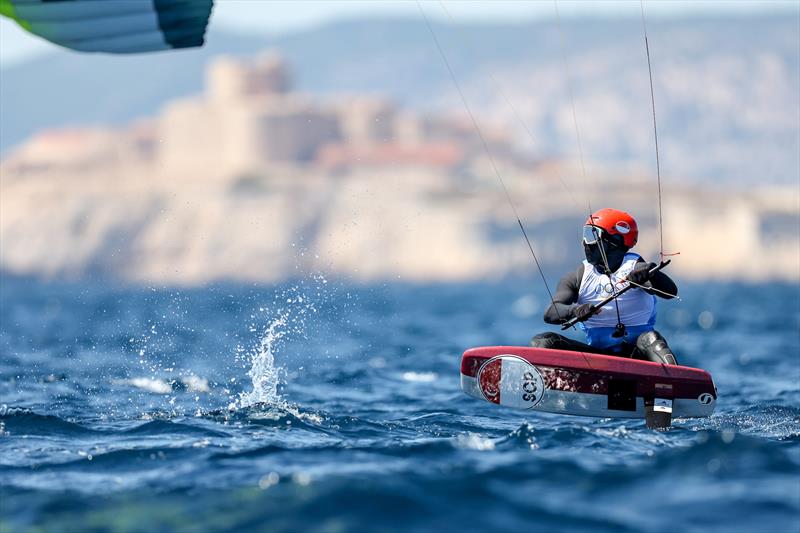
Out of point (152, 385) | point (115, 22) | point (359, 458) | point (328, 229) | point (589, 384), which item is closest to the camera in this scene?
point (359, 458)

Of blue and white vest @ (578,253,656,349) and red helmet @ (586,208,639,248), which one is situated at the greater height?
red helmet @ (586,208,639,248)

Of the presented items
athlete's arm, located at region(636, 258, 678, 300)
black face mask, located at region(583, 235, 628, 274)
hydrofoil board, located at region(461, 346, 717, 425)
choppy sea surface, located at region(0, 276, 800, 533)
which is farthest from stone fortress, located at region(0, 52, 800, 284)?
athlete's arm, located at region(636, 258, 678, 300)

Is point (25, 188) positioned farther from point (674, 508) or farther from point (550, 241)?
point (674, 508)

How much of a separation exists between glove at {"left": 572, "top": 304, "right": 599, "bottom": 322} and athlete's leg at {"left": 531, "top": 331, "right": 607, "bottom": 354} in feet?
1.61

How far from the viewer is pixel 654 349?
355 inches

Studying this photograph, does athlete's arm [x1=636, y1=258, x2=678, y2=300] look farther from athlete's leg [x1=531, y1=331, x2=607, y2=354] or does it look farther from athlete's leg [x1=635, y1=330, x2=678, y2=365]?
athlete's leg [x1=531, y1=331, x2=607, y2=354]

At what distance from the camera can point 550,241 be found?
4579 inches

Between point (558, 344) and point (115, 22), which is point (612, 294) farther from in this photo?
point (115, 22)

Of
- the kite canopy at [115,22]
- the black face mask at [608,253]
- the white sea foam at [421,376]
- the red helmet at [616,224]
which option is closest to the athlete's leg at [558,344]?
the black face mask at [608,253]

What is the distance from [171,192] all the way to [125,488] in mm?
121312

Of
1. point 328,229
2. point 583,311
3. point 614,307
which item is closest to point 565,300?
point 583,311

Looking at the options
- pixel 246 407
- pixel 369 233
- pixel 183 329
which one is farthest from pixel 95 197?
pixel 246 407

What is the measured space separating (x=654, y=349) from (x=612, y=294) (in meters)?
0.55

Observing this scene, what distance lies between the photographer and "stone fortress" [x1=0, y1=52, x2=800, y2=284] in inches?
4528
